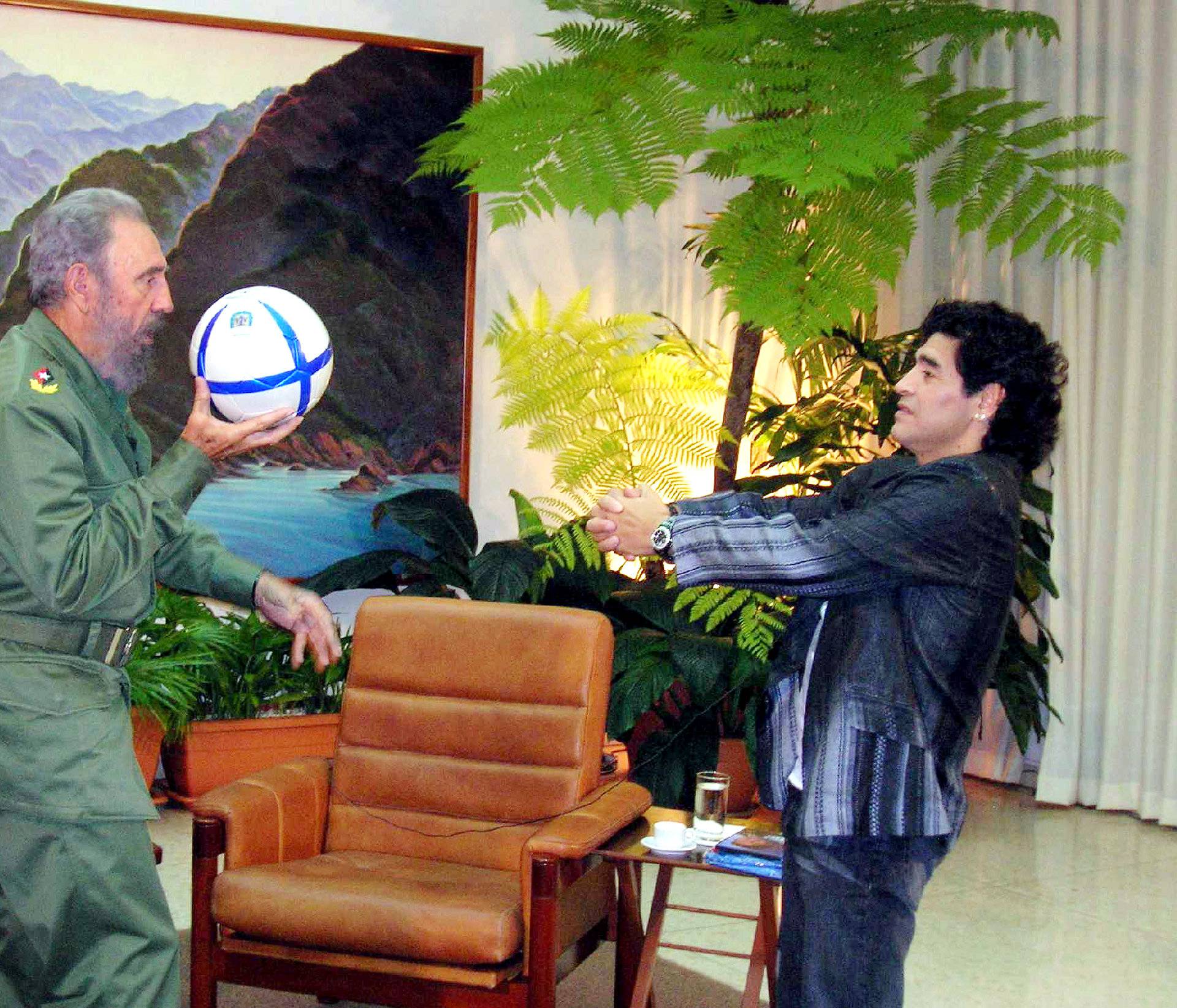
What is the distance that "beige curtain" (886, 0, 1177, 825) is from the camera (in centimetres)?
515

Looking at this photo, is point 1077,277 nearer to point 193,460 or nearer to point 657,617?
point 657,617

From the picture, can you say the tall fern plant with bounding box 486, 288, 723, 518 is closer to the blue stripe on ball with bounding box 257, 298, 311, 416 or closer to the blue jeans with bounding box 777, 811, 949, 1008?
the blue stripe on ball with bounding box 257, 298, 311, 416

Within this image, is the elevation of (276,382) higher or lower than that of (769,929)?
higher

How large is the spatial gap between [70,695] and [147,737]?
2.78 metres

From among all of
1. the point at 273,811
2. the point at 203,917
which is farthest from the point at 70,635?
the point at 273,811

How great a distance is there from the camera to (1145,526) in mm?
5297

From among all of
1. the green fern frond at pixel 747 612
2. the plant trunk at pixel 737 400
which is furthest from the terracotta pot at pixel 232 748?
the plant trunk at pixel 737 400

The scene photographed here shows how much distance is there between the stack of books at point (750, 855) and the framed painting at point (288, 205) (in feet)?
10.4

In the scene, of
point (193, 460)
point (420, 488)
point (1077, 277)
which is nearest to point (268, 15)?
point (420, 488)

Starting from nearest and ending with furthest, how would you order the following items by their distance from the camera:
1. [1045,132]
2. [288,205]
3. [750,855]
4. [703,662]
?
[750,855]
[1045,132]
[703,662]
[288,205]

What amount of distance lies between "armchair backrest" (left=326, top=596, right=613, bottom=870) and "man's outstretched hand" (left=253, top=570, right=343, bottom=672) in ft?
2.77

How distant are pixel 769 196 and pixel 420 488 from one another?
2088 millimetres

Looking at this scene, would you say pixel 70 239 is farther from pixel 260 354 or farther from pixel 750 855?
pixel 750 855

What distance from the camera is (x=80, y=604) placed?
196 centimetres
